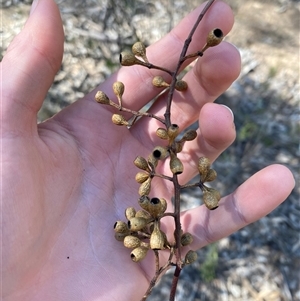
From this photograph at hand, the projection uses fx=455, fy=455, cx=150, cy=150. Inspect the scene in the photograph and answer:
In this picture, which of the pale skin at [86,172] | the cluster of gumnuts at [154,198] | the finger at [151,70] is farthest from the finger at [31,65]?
the finger at [151,70]

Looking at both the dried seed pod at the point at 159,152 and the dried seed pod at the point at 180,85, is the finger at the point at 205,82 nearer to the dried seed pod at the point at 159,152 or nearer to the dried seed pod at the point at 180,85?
the dried seed pod at the point at 180,85

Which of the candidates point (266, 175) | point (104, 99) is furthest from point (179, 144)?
point (266, 175)

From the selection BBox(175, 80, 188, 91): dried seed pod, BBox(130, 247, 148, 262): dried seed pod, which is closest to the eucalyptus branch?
A: BBox(130, 247, 148, 262): dried seed pod

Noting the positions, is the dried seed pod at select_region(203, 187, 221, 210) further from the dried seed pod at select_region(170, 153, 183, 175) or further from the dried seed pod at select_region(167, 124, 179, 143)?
the dried seed pod at select_region(167, 124, 179, 143)

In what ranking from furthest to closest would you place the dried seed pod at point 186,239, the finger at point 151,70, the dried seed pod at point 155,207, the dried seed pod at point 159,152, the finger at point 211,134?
the finger at point 151,70, the finger at point 211,134, the dried seed pod at point 186,239, the dried seed pod at point 159,152, the dried seed pod at point 155,207

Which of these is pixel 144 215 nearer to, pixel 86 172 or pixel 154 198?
pixel 154 198

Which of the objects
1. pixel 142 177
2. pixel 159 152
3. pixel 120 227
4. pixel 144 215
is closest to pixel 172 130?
pixel 159 152
